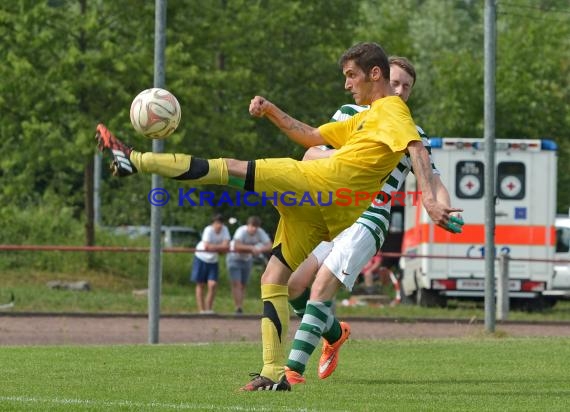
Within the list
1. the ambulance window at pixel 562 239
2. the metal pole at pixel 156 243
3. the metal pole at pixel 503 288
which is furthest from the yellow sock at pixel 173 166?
the ambulance window at pixel 562 239

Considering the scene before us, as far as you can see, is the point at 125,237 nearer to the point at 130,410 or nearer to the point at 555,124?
the point at 555,124

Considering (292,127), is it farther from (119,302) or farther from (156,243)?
(119,302)

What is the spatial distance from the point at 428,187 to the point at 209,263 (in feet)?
57.0

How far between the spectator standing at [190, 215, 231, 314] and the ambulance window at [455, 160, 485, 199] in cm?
540

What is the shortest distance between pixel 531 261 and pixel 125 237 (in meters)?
13.2

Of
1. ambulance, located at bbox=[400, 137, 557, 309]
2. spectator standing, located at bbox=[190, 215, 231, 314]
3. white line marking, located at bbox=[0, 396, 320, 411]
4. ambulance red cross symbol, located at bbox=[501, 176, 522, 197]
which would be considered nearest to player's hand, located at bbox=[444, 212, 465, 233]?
white line marking, located at bbox=[0, 396, 320, 411]

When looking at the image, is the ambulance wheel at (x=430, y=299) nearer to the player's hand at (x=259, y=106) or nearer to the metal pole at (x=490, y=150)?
the metal pole at (x=490, y=150)

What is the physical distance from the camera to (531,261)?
28.2 meters

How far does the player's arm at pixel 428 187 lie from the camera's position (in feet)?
30.3

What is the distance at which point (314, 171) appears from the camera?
378 inches

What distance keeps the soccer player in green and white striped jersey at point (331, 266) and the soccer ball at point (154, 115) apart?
3.36ft

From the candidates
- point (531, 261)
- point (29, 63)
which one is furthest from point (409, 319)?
point (29, 63)

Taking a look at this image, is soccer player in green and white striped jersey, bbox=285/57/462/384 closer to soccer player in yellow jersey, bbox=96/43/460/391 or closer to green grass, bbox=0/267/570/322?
soccer player in yellow jersey, bbox=96/43/460/391

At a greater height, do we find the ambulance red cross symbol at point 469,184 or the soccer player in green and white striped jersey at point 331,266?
the ambulance red cross symbol at point 469,184
